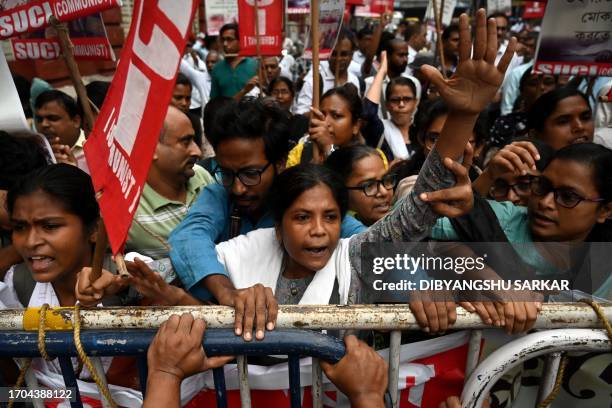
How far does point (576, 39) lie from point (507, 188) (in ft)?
5.25

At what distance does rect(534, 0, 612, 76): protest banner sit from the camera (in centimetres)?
312

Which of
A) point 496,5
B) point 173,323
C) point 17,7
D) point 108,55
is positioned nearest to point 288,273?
point 173,323

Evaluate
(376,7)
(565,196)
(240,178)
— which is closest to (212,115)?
(240,178)

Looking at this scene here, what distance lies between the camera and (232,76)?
582cm

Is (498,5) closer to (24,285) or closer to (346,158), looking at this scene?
(346,158)

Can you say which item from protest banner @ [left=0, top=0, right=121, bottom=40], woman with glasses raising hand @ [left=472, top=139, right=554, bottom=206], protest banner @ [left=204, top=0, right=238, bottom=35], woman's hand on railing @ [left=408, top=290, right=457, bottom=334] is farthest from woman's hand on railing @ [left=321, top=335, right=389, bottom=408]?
protest banner @ [left=204, top=0, right=238, bottom=35]

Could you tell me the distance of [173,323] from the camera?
125cm

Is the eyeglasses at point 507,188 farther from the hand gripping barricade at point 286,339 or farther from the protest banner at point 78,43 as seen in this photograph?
the protest banner at point 78,43

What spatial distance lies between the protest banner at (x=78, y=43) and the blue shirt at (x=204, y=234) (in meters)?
1.99

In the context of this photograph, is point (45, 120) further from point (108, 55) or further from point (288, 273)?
point (288, 273)

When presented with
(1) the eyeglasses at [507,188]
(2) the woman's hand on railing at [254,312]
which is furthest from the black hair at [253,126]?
(1) the eyeglasses at [507,188]

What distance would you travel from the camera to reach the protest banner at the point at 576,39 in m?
3.12

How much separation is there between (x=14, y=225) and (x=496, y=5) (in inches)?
380

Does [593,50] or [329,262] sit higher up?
[593,50]
